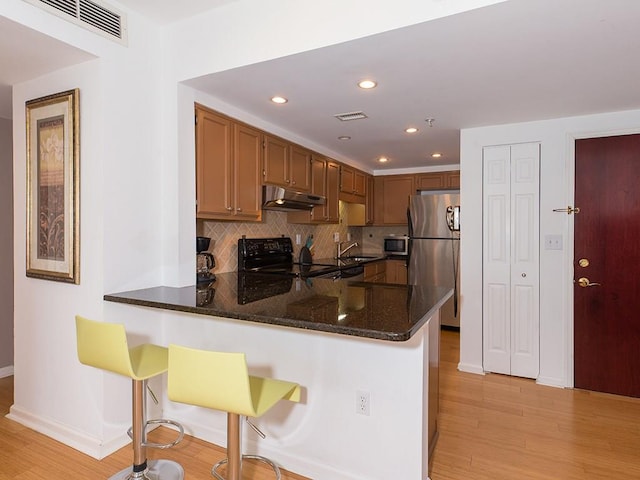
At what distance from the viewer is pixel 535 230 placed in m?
3.36

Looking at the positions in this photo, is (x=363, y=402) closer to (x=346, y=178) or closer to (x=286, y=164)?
(x=286, y=164)

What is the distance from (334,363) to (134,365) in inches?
38.9

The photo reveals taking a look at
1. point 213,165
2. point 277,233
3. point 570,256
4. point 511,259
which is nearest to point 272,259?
point 277,233

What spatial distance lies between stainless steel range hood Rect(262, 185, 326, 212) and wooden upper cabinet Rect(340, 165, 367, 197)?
3.38ft

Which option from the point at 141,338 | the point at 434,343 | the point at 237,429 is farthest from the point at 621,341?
the point at 141,338

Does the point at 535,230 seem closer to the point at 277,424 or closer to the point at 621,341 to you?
the point at 621,341

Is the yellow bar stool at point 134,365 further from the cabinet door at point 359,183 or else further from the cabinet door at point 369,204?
the cabinet door at point 369,204

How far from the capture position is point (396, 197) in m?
5.57

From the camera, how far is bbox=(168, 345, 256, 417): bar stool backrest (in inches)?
56.5

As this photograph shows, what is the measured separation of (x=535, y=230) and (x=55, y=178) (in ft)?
11.8

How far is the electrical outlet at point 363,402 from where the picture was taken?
6.22ft

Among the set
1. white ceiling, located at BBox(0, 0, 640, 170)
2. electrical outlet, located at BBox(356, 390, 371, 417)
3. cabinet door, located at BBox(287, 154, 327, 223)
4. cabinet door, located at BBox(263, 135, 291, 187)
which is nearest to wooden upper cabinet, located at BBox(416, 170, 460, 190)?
cabinet door, located at BBox(287, 154, 327, 223)

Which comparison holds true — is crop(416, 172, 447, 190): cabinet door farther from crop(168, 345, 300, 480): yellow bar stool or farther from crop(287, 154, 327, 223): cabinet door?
→ crop(168, 345, 300, 480): yellow bar stool

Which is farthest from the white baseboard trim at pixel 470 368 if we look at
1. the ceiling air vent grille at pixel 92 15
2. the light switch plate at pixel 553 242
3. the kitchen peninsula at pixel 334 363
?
the ceiling air vent grille at pixel 92 15
